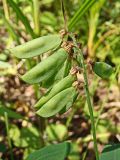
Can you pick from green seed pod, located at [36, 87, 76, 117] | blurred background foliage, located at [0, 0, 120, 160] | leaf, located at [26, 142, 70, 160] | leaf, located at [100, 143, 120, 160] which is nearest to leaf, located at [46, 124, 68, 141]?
blurred background foliage, located at [0, 0, 120, 160]

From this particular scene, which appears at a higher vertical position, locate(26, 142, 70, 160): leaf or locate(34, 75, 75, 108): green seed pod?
locate(34, 75, 75, 108): green seed pod

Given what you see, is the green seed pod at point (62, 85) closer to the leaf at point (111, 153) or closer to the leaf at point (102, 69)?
the leaf at point (102, 69)

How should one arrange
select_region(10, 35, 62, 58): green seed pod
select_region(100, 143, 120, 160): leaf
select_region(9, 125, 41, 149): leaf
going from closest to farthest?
select_region(10, 35, 62, 58): green seed pod, select_region(100, 143, 120, 160): leaf, select_region(9, 125, 41, 149): leaf

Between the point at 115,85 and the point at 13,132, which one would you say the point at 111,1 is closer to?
the point at 115,85

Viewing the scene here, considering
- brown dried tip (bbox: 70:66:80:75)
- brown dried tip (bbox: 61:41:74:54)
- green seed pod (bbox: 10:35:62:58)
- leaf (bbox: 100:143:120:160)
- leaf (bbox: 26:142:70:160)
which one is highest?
green seed pod (bbox: 10:35:62:58)

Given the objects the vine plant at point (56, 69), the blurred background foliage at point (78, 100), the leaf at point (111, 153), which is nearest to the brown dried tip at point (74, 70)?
the vine plant at point (56, 69)

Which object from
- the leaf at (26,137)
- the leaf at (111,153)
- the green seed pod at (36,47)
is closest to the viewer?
the green seed pod at (36,47)

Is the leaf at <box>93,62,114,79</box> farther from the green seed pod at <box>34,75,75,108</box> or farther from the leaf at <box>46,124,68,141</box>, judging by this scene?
the leaf at <box>46,124,68,141</box>
